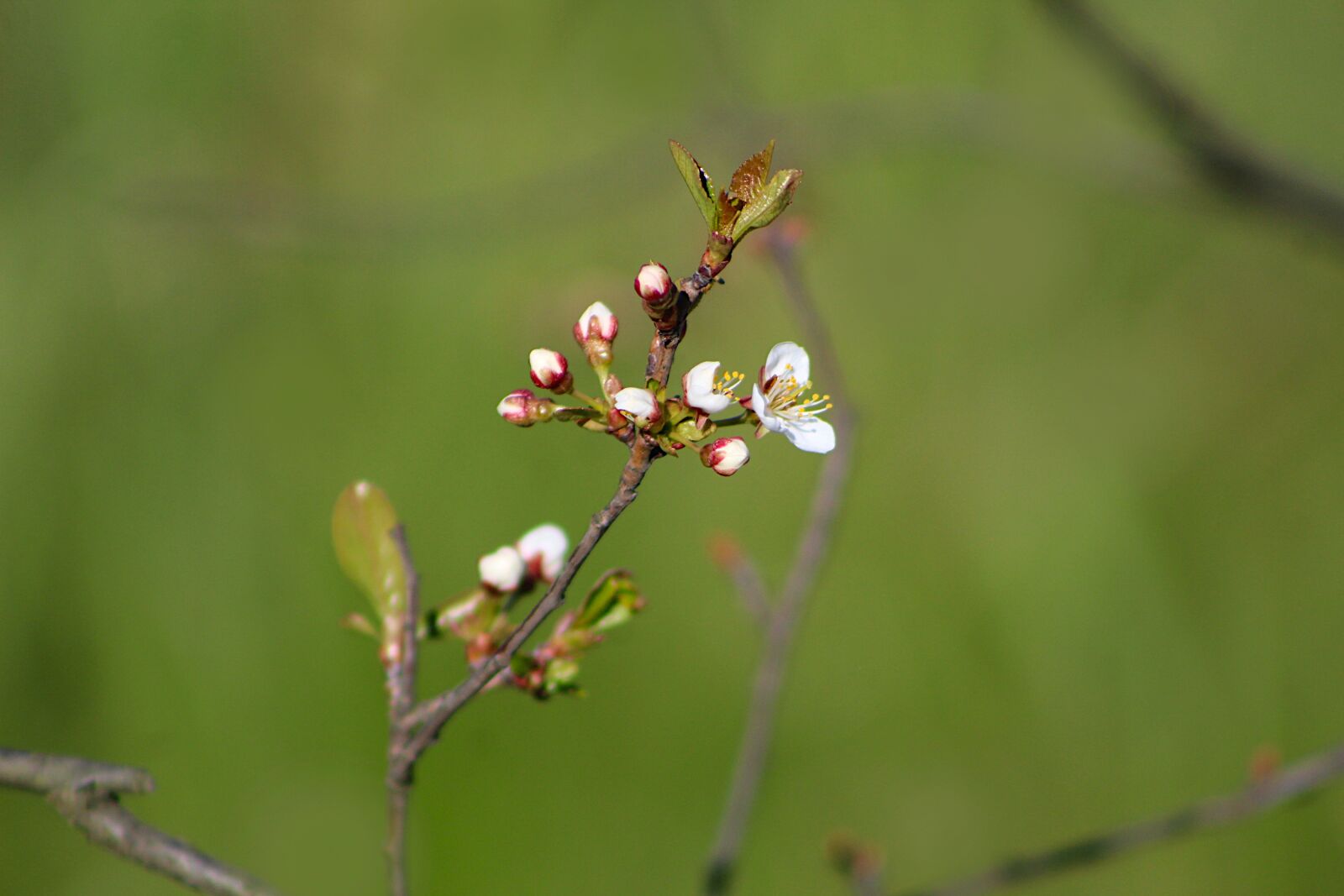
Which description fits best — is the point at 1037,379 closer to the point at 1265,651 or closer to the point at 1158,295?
the point at 1158,295

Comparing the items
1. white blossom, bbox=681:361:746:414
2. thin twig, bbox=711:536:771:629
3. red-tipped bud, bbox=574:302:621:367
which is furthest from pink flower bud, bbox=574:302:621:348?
thin twig, bbox=711:536:771:629

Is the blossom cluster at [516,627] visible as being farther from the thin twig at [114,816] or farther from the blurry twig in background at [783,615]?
the blurry twig in background at [783,615]

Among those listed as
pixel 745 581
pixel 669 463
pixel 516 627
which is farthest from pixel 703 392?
pixel 669 463

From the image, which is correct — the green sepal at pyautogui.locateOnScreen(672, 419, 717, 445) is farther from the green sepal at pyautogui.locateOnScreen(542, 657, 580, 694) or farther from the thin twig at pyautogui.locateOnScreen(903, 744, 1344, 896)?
the thin twig at pyautogui.locateOnScreen(903, 744, 1344, 896)

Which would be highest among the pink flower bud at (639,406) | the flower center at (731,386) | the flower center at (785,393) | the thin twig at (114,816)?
the flower center at (785,393)

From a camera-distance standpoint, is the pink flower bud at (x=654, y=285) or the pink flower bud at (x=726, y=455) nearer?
the pink flower bud at (x=654, y=285)

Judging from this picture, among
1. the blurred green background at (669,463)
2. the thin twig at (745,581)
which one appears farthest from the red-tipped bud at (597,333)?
the blurred green background at (669,463)
